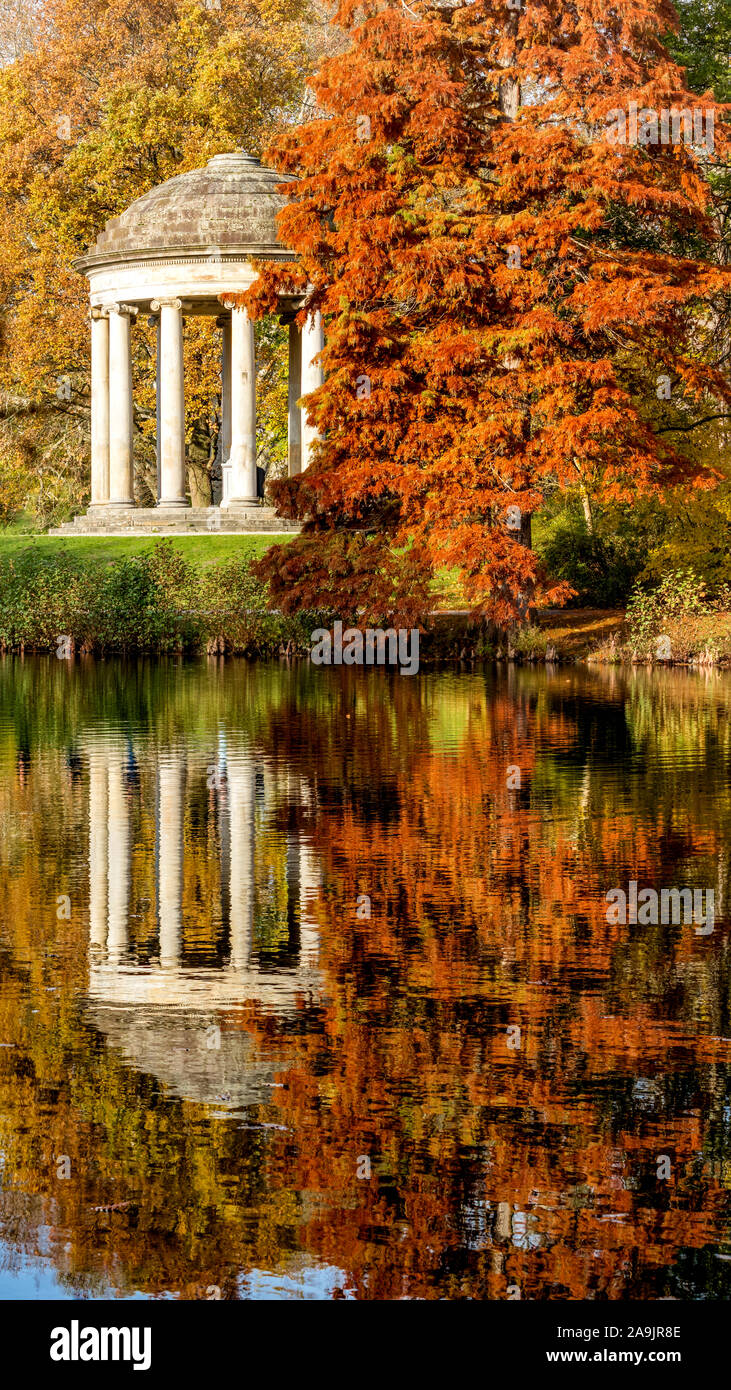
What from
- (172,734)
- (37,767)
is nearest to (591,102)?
(172,734)

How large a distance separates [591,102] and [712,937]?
25328 millimetres

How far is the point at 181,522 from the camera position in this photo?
48.7 meters

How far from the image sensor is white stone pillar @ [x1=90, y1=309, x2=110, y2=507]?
5434 cm

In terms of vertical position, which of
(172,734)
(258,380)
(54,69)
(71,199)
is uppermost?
(54,69)

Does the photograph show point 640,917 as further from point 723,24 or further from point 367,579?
point 723,24

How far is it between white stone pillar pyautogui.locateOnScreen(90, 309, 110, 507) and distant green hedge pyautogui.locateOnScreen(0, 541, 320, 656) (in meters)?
15.5

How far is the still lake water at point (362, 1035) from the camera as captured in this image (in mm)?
6000

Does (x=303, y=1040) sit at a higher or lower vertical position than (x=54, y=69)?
lower

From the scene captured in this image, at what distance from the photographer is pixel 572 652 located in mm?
35750

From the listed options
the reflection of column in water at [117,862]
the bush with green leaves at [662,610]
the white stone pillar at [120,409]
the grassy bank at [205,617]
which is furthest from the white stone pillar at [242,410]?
the reflection of column in water at [117,862]

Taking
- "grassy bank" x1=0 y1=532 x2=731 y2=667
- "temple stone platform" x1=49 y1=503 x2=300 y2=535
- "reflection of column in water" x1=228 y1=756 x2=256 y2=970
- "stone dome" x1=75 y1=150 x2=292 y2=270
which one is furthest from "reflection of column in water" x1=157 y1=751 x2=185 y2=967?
"stone dome" x1=75 y1=150 x2=292 y2=270

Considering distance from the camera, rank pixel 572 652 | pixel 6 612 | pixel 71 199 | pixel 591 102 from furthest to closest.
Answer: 1. pixel 71 199
2. pixel 6 612
3. pixel 572 652
4. pixel 591 102

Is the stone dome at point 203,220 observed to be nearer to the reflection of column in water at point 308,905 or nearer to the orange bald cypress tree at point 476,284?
the orange bald cypress tree at point 476,284

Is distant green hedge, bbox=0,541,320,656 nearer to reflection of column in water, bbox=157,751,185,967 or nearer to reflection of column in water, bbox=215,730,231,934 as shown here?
reflection of column in water, bbox=215,730,231,934
